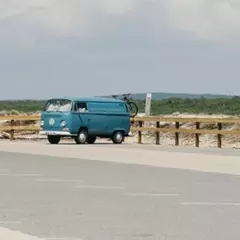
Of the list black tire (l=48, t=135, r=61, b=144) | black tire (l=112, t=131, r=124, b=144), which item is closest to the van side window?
black tire (l=48, t=135, r=61, b=144)

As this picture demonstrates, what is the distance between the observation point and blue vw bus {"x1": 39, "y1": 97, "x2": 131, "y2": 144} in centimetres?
3909

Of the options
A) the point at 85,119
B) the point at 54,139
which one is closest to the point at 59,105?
the point at 85,119

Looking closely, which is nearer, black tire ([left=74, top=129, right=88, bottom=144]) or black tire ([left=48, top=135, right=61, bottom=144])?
black tire ([left=74, top=129, right=88, bottom=144])

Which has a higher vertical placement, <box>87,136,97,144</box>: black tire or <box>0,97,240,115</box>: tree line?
<box>87,136,97,144</box>: black tire

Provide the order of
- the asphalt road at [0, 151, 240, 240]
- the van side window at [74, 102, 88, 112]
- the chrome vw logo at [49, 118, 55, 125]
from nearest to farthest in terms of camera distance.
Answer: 1. the asphalt road at [0, 151, 240, 240]
2. the chrome vw logo at [49, 118, 55, 125]
3. the van side window at [74, 102, 88, 112]

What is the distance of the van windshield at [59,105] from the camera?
129ft

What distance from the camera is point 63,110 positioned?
39.3 metres

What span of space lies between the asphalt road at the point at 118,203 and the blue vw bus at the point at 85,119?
13.8 m

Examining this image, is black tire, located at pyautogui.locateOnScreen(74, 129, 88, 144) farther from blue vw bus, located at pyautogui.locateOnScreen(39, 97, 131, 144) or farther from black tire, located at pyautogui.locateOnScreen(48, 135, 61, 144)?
black tire, located at pyautogui.locateOnScreen(48, 135, 61, 144)

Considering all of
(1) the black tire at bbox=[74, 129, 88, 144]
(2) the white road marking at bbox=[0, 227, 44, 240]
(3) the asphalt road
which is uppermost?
(2) the white road marking at bbox=[0, 227, 44, 240]

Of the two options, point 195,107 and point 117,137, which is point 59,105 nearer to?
point 117,137

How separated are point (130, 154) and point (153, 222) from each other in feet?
55.1

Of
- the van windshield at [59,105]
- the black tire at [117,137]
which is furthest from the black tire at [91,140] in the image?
the van windshield at [59,105]

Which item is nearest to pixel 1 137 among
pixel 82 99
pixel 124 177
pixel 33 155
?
pixel 82 99
